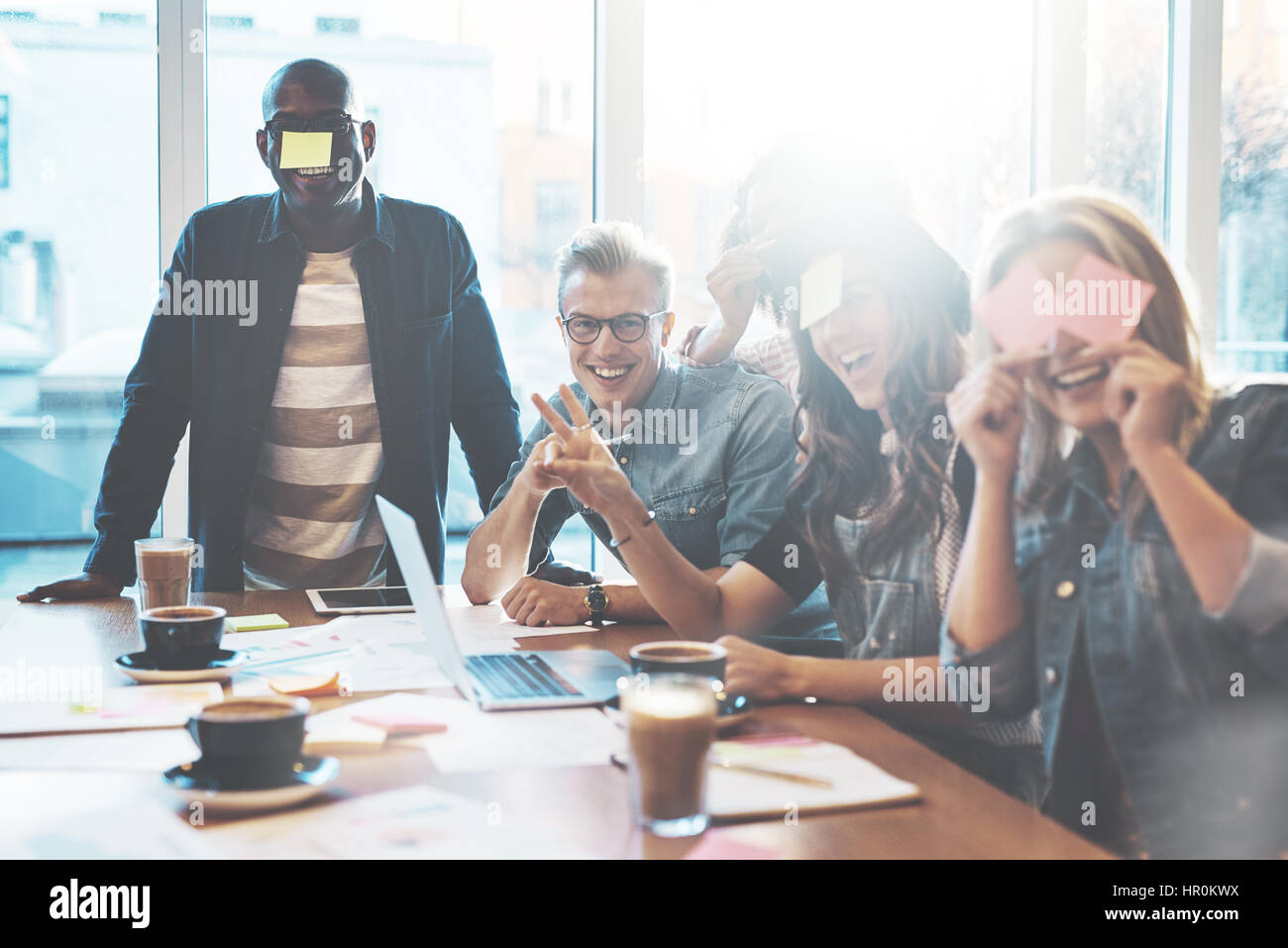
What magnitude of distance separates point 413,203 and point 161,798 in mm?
2004

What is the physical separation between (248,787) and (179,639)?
511 mm

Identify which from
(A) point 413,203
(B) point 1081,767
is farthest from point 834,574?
(A) point 413,203

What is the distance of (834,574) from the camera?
1.66 m

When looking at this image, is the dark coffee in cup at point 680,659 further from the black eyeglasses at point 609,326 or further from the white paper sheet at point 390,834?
the black eyeglasses at point 609,326

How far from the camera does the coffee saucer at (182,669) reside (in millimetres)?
1440

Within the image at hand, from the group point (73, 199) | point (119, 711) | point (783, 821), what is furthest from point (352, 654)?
point (73, 199)

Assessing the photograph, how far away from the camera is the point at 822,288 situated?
1.30m

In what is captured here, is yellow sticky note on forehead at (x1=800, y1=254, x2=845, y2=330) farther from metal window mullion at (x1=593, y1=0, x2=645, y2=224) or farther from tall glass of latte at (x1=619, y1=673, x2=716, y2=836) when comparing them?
metal window mullion at (x1=593, y1=0, x2=645, y2=224)

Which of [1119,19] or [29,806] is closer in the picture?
[29,806]

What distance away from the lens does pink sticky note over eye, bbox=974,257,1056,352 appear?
46.3 inches

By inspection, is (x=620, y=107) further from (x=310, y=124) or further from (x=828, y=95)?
(x=310, y=124)

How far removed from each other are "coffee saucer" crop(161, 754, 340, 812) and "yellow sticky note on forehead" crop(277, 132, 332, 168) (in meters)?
1.59

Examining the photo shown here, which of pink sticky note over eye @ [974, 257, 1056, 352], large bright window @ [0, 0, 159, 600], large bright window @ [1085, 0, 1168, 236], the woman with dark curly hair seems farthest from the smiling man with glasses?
large bright window @ [1085, 0, 1168, 236]

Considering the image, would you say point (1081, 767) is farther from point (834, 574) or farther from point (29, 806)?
point (29, 806)
